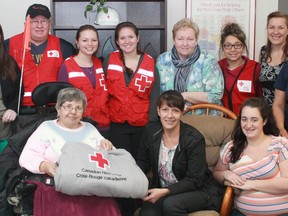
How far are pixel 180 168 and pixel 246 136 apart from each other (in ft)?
1.43

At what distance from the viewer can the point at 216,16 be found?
14.5ft

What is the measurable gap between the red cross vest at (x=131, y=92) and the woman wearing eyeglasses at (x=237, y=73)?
1.97 ft

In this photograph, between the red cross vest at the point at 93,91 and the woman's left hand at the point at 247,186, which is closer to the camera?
the woman's left hand at the point at 247,186

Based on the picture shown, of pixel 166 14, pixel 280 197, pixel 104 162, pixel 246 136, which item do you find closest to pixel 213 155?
pixel 246 136

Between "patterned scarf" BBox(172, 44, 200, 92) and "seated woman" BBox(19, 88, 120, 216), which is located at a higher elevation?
"patterned scarf" BBox(172, 44, 200, 92)

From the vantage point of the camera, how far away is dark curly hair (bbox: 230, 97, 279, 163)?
2.68 m

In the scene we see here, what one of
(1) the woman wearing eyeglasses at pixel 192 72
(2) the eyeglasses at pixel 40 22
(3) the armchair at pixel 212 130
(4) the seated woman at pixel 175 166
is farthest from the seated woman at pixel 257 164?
(2) the eyeglasses at pixel 40 22

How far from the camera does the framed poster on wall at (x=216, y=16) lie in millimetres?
4395

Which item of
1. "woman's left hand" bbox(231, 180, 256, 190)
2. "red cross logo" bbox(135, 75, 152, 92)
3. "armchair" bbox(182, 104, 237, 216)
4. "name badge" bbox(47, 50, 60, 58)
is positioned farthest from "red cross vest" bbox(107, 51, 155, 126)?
"woman's left hand" bbox(231, 180, 256, 190)

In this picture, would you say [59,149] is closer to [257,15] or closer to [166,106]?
[166,106]

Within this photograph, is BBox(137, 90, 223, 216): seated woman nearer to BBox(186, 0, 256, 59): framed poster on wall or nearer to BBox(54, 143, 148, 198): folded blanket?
BBox(54, 143, 148, 198): folded blanket

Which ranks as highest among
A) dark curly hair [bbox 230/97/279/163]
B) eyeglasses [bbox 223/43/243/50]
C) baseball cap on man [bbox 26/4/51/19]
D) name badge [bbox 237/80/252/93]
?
baseball cap on man [bbox 26/4/51/19]

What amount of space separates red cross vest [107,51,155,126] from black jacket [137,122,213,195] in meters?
0.46

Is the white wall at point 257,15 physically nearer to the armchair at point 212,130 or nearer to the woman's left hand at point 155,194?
the armchair at point 212,130
